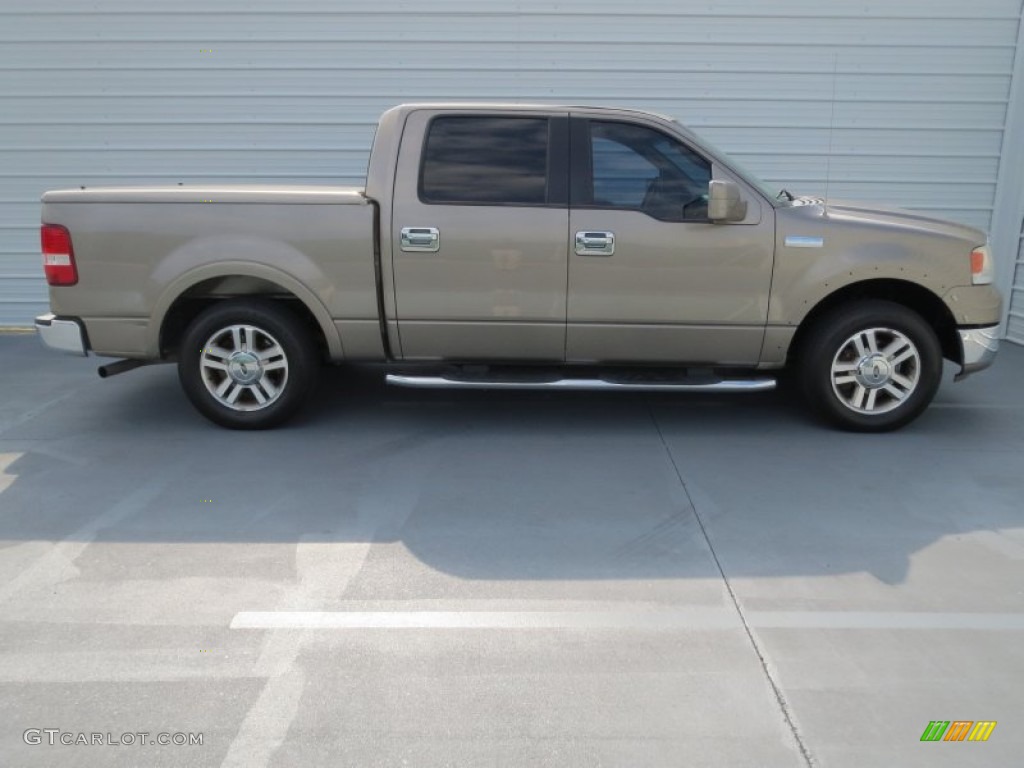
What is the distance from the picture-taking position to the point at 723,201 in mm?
4867

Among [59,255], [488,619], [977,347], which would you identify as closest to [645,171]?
[977,347]

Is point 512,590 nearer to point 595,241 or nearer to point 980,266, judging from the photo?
point 595,241

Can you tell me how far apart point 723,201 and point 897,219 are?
1229 mm

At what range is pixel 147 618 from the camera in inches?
130

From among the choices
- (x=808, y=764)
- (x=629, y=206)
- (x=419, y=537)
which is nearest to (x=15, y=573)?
(x=419, y=537)

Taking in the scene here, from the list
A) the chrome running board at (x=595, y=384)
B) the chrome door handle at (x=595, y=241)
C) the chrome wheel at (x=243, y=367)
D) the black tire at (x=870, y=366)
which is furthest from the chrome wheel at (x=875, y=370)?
the chrome wheel at (x=243, y=367)

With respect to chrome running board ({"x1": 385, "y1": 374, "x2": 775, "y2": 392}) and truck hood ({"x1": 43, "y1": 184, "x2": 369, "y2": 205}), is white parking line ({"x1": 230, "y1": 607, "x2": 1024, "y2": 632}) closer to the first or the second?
chrome running board ({"x1": 385, "y1": 374, "x2": 775, "y2": 392})

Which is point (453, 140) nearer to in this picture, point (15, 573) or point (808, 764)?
point (15, 573)

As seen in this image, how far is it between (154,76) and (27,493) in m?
5.21

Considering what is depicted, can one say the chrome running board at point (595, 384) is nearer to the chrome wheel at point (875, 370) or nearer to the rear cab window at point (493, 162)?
the chrome wheel at point (875, 370)

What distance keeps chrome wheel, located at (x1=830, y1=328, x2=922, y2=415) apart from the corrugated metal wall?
134 inches

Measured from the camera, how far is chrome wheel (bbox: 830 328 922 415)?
5242 millimetres
